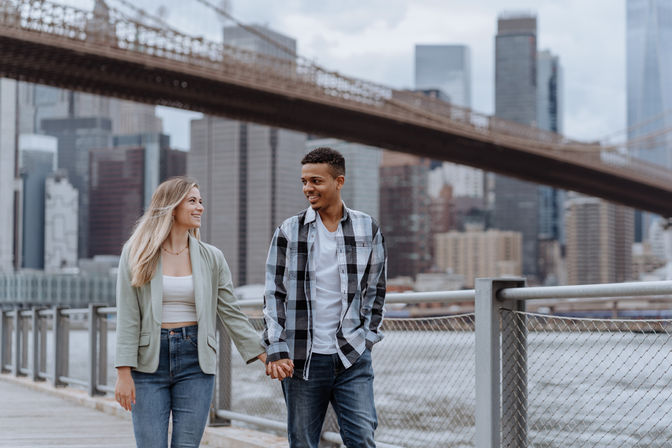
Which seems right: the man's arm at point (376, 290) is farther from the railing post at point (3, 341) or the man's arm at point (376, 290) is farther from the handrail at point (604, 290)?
the railing post at point (3, 341)

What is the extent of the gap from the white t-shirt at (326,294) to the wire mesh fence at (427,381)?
2.73ft

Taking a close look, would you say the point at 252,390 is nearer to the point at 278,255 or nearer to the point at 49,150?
the point at 278,255

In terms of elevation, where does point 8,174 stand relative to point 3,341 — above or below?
above

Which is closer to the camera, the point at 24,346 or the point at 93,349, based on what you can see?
the point at 93,349

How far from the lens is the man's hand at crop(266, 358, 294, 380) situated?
2709 mm

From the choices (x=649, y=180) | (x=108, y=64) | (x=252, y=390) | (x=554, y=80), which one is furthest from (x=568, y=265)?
(x=252, y=390)

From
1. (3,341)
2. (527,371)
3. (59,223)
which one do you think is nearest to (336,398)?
(527,371)

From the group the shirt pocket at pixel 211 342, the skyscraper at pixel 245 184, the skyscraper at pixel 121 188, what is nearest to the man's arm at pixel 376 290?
the shirt pocket at pixel 211 342

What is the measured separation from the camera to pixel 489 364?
3.24 metres

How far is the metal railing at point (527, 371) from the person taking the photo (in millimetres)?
2838

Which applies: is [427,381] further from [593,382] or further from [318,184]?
[318,184]

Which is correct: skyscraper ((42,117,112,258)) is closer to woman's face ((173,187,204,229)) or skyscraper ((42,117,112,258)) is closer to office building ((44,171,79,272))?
office building ((44,171,79,272))

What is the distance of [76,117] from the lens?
16475 cm

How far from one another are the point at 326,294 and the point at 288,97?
21.9 meters
